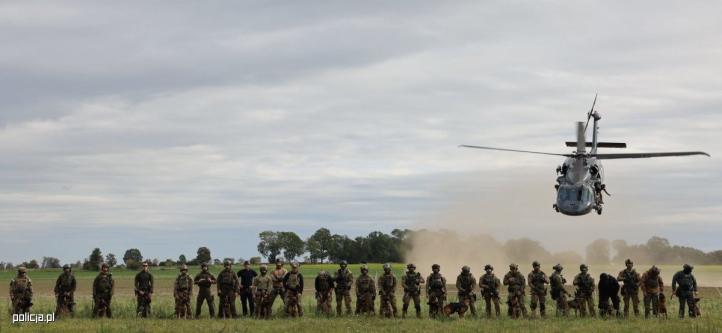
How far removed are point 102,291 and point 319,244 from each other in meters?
99.9

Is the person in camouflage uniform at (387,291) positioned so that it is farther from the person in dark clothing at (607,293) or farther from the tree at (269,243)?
the tree at (269,243)

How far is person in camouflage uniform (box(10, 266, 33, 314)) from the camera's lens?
83.6 feet

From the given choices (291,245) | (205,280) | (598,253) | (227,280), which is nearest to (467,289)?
(227,280)

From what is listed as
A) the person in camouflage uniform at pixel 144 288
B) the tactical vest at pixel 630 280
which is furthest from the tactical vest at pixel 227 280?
Result: the tactical vest at pixel 630 280

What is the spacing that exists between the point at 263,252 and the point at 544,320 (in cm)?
11287

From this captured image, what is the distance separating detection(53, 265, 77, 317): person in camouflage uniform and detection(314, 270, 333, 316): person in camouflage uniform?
7472 millimetres

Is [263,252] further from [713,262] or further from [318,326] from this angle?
[318,326]

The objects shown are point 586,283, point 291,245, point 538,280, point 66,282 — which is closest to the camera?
point 66,282

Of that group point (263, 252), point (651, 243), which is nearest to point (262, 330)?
point (651, 243)

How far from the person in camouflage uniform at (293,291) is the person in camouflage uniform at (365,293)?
1.88 meters

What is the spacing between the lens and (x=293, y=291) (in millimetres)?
26375

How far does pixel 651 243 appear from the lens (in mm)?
103438

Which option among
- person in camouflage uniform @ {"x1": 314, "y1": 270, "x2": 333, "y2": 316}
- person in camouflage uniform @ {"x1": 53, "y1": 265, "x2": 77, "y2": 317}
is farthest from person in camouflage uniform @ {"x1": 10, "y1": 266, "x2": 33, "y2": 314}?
person in camouflage uniform @ {"x1": 314, "y1": 270, "x2": 333, "y2": 316}

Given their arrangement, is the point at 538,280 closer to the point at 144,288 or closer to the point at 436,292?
the point at 436,292
